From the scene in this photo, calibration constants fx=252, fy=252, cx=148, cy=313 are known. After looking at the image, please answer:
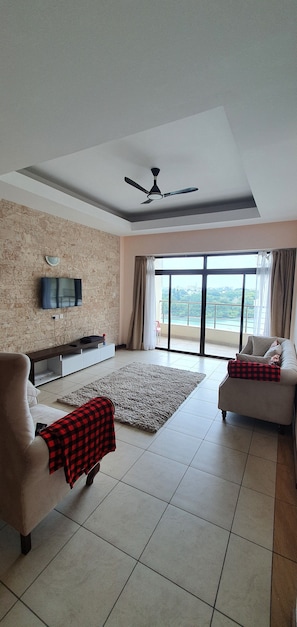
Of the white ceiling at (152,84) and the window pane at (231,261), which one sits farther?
the window pane at (231,261)

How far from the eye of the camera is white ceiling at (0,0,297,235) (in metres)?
1.12

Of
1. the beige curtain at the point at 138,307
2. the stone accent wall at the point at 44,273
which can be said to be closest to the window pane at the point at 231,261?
the beige curtain at the point at 138,307

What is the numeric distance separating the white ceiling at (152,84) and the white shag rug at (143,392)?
2809mm

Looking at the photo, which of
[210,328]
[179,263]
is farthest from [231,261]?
[210,328]

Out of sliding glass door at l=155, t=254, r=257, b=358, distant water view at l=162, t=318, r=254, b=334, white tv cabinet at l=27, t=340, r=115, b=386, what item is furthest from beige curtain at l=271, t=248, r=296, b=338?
white tv cabinet at l=27, t=340, r=115, b=386

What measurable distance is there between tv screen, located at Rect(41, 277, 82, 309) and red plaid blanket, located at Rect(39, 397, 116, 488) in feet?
9.15

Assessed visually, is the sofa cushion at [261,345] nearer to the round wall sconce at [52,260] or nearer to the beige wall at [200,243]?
the beige wall at [200,243]

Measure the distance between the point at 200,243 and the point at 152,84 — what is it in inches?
158

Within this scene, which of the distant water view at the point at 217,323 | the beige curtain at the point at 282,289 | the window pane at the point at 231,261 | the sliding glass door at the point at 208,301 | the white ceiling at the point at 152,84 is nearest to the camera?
the white ceiling at the point at 152,84

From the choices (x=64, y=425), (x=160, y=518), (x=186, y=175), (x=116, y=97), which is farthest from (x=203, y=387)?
(x=116, y=97)

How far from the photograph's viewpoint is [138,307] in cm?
627

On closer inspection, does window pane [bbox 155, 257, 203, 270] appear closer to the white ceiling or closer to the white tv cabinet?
the white tv cabinet

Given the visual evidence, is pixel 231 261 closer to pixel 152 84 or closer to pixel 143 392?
pixel 143 392

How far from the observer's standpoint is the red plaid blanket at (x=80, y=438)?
1481 mm
